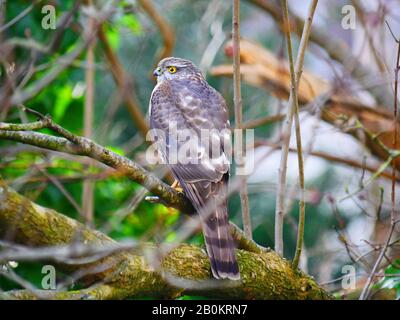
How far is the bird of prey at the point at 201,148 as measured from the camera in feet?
11.9

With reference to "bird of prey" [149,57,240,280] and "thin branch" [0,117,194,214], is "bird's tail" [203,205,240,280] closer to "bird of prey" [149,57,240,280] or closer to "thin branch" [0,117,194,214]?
"bird of prey" [149,57,240,280]

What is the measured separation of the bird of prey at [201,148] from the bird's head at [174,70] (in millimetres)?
19

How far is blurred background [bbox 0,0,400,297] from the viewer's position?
513 centimetres

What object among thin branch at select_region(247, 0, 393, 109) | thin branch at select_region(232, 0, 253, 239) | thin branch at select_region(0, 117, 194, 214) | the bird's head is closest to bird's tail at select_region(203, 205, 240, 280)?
thin branch at select_region(232, 0, 253, 239)

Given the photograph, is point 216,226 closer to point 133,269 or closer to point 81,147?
point 133,269

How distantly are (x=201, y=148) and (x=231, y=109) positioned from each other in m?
2.99

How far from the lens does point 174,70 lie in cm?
495

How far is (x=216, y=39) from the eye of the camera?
21.1ft

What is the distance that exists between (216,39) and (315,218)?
2.19m

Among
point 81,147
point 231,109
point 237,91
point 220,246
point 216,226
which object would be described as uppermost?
point 231,109

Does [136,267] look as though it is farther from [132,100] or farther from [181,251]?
[132,100]

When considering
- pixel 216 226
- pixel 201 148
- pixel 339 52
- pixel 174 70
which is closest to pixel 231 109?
pixel 339 52

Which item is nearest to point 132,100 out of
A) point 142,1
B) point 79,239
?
point 142,1

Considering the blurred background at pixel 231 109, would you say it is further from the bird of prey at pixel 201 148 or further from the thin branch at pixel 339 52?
the bird of prey at pixel 201 148
